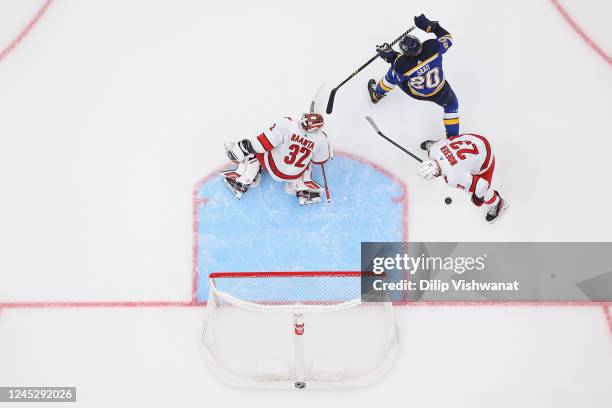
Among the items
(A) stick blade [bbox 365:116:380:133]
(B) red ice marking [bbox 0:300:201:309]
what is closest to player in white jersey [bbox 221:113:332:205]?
(A) stick blade [bbox 365:116:380:133]

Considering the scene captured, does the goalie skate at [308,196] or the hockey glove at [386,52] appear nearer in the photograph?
the hockey glove at [386,52]

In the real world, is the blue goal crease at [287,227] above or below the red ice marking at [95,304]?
above

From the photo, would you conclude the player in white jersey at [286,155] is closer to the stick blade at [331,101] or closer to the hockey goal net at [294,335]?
the stick blade at [331,101]

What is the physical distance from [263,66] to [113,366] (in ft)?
7.95

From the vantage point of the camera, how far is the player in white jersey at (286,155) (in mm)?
4270

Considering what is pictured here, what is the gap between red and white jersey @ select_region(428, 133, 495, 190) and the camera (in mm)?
4219

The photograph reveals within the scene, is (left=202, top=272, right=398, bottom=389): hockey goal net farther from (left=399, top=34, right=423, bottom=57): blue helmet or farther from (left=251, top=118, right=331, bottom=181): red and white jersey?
(left=399, top=34, right=423, bottom=57): blue helmet

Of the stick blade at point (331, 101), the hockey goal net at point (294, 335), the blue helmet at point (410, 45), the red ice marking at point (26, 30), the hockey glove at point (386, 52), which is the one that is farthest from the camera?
the red ice marking at point (26, 30)

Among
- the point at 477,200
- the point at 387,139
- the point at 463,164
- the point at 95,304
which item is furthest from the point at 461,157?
the point at 95,304

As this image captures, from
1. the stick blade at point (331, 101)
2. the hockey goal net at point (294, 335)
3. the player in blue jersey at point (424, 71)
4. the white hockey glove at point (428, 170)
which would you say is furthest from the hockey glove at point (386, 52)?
the hockey goal net at point (294, 335)

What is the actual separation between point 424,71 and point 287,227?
143 centimetres

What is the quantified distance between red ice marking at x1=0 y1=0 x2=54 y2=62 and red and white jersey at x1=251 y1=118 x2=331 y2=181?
1989 mm

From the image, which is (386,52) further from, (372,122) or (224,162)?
(224,162)

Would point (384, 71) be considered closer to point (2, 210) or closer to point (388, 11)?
point (388, 11)
